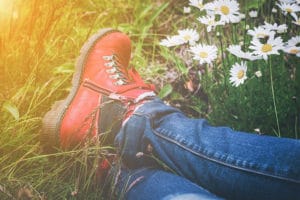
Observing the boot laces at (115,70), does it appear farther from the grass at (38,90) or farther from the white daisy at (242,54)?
the white daisy at (242,54)

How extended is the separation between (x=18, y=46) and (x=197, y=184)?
0.73m

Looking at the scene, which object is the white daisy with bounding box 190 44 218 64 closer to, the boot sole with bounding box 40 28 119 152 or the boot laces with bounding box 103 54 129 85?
the boot laces with bounding box 103 54 129 85

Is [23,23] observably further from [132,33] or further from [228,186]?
[228,186]

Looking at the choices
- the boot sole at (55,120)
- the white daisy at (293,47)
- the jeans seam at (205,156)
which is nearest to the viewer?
the jeans seam at (205,156)

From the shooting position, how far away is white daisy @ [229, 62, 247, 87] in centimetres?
Answer: 133

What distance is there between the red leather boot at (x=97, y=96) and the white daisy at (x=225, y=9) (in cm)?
32

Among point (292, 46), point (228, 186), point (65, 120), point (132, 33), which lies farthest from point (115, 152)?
point (132, 33)

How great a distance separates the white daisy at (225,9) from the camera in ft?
4.62

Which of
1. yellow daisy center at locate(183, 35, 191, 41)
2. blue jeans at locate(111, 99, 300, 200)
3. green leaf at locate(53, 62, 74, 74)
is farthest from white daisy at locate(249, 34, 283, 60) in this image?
green leaf at locate(53, 62, 74, 74)

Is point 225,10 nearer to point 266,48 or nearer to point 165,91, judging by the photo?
point 266,48

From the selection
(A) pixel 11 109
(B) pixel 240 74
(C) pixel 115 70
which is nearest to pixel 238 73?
(B) pixel 240 74

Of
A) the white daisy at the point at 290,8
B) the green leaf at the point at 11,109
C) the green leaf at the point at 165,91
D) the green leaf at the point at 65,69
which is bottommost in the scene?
the green leaf at the point at 165,91

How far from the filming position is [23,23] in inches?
55.5

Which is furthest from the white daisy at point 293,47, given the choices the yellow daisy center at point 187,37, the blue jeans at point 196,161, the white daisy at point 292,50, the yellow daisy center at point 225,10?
the blue jeans at point 196,161
